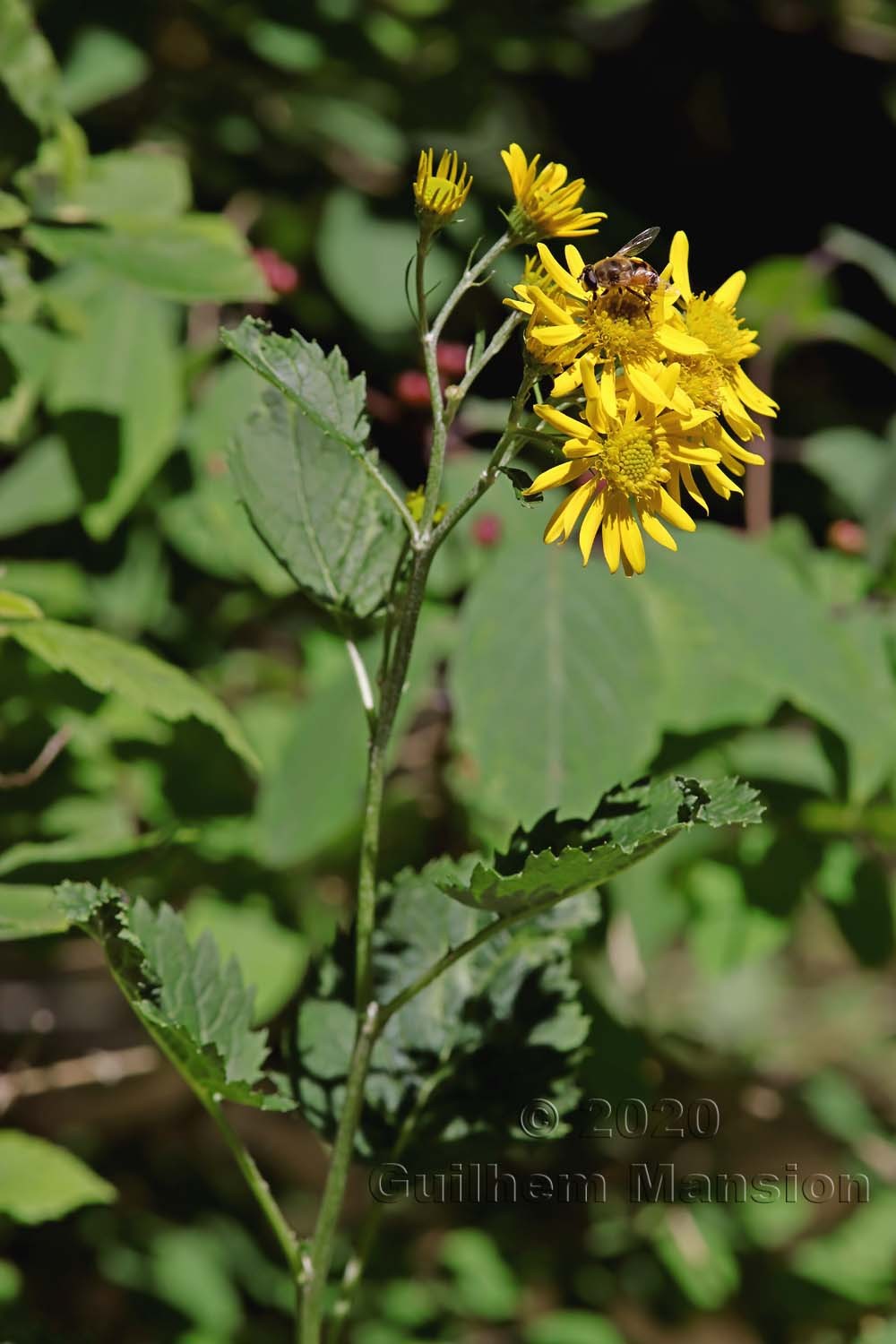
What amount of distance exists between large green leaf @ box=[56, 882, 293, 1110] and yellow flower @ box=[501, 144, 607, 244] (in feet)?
1.36

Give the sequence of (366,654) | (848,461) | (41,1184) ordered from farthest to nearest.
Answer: (848,461), (366,654), (41,1184)

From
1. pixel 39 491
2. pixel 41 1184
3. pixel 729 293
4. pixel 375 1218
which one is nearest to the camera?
pixel 729 293

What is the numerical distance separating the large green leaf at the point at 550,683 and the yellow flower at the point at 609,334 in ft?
1.27

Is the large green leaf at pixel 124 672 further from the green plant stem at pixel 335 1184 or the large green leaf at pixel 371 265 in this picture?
the large green leaf at pixel 371 265

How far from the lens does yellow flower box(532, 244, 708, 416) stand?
0.58 meters

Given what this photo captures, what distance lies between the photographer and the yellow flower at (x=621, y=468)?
0.59 m

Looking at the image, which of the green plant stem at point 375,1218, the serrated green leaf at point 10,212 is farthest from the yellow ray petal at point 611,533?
the serrated green leaf at point 10,212

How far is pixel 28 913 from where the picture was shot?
81cm

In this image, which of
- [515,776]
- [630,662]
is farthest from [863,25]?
[515,776]

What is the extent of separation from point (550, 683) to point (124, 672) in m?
0.36

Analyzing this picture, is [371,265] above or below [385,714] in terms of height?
below

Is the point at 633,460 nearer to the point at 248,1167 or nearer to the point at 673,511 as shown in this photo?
the point at 673,511

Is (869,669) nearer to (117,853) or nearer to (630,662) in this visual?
(630,662)

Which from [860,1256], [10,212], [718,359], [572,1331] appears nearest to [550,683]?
[718,359]
